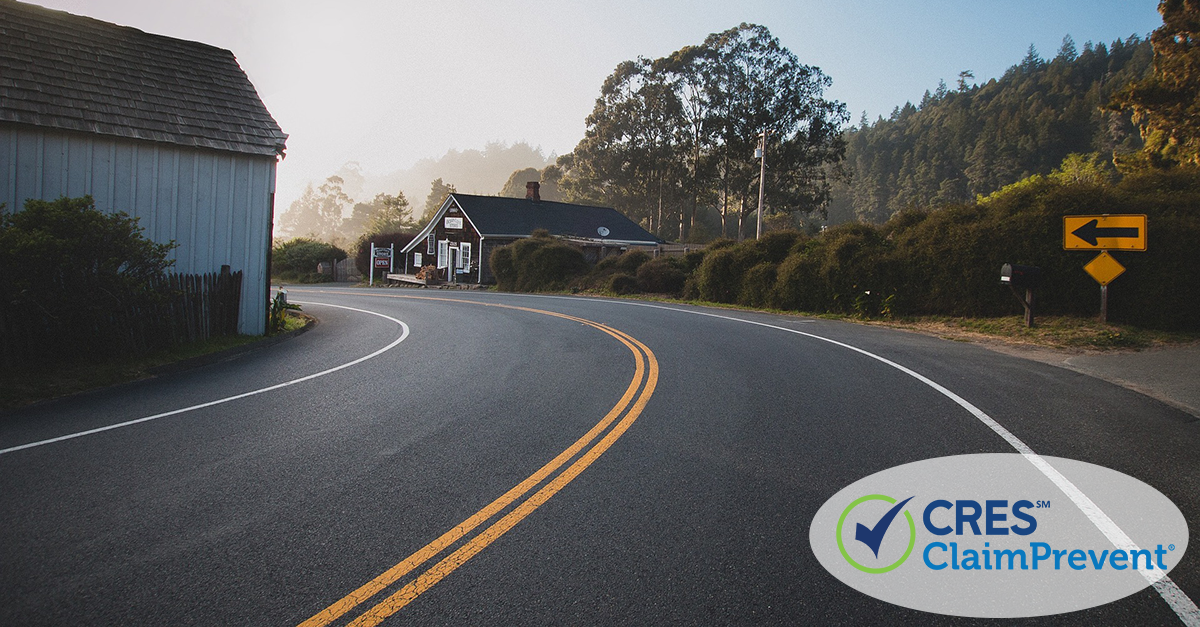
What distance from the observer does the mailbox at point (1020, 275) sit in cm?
1283

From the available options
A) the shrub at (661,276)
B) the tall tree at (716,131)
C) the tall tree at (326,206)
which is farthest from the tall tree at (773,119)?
the tall tree at (326,206)

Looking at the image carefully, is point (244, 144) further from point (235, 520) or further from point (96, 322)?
point (235, 520)

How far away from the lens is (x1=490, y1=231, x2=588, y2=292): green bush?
3325cm

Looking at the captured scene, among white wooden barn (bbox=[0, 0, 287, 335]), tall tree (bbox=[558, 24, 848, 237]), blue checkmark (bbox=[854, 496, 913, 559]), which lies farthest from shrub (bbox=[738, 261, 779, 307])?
tall tree (bbox=[558, 24, 848, 237])

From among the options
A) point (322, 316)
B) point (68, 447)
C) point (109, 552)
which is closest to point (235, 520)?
point (109, 552)

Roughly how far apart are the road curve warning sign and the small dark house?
28417 millimetres

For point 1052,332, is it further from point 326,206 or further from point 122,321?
point 326,206

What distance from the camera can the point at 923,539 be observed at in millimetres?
3467

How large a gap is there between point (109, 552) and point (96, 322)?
7.38 m

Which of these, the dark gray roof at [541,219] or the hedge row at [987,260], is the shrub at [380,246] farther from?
the hedge row at [987,260]

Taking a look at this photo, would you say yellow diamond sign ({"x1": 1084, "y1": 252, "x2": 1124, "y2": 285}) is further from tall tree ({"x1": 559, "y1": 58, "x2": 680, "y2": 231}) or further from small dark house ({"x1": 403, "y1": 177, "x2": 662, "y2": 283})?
tall tree ({"x1": 559, "y1": 58, "x2": 680, "y2": 231})

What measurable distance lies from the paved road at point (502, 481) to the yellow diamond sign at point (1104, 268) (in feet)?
14.3

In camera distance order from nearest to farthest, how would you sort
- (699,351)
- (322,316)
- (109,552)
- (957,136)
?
(109,552) → (699,351) → (322,316) → (957,136)

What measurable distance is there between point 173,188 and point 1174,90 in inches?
1016
